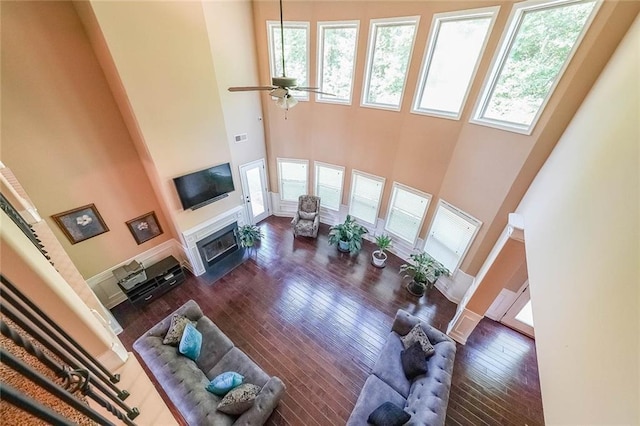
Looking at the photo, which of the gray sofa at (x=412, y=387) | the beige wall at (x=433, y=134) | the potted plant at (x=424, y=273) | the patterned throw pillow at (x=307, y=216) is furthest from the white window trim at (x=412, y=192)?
the gray sofa at (x=412, y=387)

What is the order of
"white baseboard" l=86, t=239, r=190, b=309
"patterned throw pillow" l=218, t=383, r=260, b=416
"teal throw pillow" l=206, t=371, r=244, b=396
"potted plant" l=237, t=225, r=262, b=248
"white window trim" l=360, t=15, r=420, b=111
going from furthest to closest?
"potted plant" l=237, t=225, r=262, b=248, "white baseboard" l=86, t=239, r=190, b=309, "white window trim" l=360, t=15, r=420, b=111, "teal throw pillow" l=206, t=371, r=244, b=396, "patterned throw pillow" l=218, t=383, r=260, b=416

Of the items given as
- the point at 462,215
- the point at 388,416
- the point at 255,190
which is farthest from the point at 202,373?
the point at 462,215

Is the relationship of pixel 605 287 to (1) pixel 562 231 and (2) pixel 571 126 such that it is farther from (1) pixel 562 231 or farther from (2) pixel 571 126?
(2) pixel 571 126

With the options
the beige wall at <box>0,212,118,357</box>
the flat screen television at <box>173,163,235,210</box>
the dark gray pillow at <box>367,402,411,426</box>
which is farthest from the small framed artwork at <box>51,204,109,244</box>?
the dark gray pillow at <box>367,402,411,426</box>

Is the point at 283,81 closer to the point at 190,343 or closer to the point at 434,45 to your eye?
the point at 434,45

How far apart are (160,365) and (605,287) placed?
4.48 m

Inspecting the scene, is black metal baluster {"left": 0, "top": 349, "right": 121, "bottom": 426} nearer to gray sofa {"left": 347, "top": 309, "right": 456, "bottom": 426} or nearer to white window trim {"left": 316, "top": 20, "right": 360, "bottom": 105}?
gray sofa {"left": 347, "top": 309, "right": 456, "bottom": 426}

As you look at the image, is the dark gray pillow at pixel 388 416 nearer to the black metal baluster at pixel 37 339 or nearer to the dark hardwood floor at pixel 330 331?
the dark hardwood floor at pixel 330 331

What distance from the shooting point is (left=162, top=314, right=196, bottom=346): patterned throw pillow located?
11.4 feet

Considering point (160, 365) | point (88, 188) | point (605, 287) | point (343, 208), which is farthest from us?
point (343, 208)

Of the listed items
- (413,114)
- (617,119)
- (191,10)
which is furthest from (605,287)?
(191,10)

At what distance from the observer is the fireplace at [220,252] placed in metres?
5.67

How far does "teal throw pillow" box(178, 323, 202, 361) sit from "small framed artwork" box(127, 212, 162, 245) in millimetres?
2593

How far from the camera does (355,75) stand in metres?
5.24
